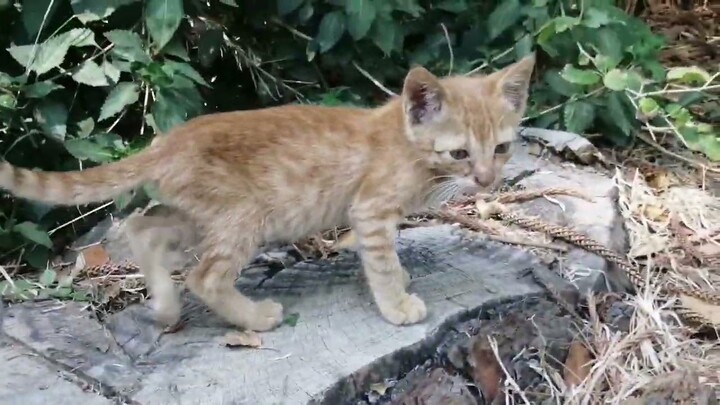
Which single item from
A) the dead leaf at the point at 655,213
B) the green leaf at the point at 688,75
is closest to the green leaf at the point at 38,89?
the dead leaf at the point at 655,213

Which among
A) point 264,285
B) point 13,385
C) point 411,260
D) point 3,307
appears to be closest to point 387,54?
point 411,260

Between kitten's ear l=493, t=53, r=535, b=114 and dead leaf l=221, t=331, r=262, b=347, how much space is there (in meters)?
1.02

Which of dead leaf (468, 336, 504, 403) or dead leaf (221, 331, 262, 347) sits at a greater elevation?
dead leaf (221, 331, 262, 347)

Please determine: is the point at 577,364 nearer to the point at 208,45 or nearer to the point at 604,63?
the point at 604,63

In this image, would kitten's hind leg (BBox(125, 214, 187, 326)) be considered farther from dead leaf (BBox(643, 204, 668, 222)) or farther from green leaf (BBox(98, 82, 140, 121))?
dead leaf (BBox(643, 204, 668, 222))

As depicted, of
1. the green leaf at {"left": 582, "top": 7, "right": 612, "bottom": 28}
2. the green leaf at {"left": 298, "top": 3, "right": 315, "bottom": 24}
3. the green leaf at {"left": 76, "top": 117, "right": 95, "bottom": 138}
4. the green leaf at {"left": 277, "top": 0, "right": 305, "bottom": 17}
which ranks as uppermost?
the green leaf at {"left": 277, "top": 0, "right": 305, "bottom": 17}

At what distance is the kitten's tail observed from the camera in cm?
240

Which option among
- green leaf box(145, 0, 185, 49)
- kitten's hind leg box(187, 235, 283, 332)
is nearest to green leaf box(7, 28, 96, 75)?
green leaf box(145, 0, 185, 49)

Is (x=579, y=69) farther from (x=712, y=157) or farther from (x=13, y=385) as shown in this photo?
(x=13, y=385)

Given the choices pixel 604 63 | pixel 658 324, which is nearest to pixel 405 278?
A: pixel 658 324

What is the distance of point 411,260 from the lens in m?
2.99

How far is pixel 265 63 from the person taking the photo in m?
4.07

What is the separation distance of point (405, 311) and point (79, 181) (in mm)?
954

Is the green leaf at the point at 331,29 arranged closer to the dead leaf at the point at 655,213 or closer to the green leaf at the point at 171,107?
the green leaf at the point at 171,107
